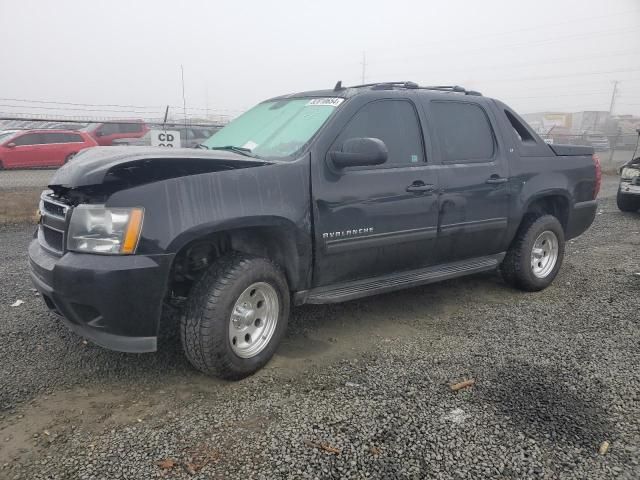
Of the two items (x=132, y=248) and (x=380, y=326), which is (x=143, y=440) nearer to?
(x=132, y=248)

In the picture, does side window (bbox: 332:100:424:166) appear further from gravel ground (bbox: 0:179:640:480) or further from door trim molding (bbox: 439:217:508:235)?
gravel ground (bbox: 0:179:640:480)

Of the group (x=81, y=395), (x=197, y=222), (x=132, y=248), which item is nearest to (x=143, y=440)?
(x=81, y=395)

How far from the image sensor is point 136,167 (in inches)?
101

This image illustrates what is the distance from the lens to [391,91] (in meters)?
3.76

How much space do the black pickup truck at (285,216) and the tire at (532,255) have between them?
0.06ft

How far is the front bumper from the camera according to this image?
2.51 metres

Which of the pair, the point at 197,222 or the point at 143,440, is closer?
the point at 143,440

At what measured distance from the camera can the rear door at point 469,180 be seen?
A: 12.9ft

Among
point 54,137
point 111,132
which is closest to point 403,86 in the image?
point 54,137

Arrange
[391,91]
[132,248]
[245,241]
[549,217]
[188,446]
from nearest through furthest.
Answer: [188,446] → [132,248] → [245,241] → [391,91] → [549,217]

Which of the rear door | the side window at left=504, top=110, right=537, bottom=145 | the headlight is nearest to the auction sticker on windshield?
the rear door

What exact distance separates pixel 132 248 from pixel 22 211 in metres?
6.75

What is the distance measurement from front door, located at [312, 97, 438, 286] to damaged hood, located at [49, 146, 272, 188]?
69cm

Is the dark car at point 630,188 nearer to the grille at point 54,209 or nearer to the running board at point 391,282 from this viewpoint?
the running board at point 391,282
